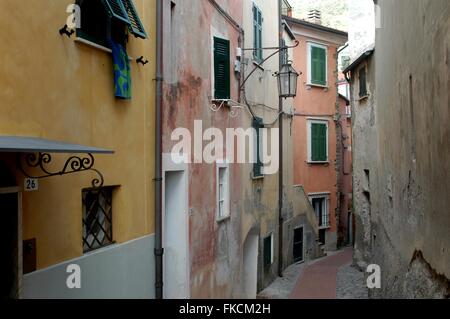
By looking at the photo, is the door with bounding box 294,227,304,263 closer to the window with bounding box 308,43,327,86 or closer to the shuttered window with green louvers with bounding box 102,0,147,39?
the window with bounding box 308,43,327,86

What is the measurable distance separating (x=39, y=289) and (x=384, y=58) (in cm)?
822

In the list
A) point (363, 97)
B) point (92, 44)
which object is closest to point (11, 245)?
point (92, 44)

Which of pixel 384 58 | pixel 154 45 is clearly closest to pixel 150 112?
pixel 154 45

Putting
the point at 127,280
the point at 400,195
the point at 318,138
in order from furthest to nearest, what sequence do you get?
the point at 318,138 < the point at 400,195 < the point at 127,280

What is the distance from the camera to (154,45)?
7.69 m

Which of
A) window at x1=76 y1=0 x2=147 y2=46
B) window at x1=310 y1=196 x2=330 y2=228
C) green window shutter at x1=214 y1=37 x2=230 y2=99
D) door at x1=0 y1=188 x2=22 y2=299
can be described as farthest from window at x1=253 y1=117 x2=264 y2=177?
door at x1=0 y1=188 x2=22 y2=299

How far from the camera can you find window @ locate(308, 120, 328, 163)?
22000 millimetres

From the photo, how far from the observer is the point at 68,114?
5.50 metres

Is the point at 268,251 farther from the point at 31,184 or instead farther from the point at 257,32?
the point at 31,184

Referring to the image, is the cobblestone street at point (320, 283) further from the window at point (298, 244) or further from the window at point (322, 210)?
the window at point (322, 210)

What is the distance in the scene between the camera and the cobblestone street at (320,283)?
45.5ft
